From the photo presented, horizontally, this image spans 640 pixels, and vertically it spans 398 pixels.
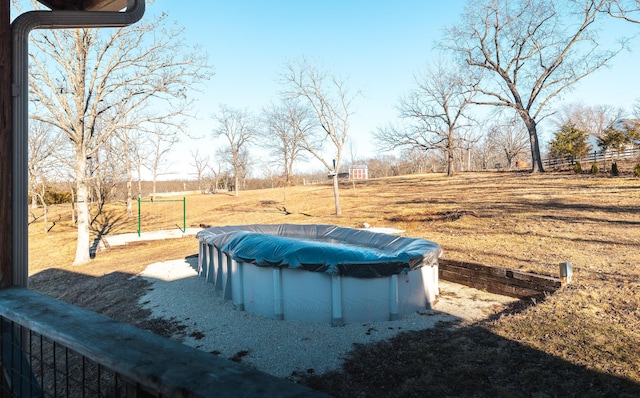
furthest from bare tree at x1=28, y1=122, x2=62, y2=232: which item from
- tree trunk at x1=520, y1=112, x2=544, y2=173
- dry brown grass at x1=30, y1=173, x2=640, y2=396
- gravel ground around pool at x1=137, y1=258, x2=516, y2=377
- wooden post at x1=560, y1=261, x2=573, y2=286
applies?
tree trunk at x1=520, y1=112, x2=544, y2=173

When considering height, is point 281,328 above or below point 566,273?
below

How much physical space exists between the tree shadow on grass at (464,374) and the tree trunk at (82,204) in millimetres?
10217

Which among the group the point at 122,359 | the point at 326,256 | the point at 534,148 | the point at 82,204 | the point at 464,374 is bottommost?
the point at 464,374

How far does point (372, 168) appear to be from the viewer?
62.9 meters

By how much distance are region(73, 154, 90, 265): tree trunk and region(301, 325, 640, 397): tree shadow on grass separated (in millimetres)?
10217

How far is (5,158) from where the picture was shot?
1.84 metres

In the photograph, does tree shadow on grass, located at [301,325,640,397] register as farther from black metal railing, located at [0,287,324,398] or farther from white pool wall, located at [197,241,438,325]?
black metal railing, located at [0,287,324,398]

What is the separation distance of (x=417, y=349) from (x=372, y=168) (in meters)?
59.8

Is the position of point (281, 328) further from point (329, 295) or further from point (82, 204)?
point (82, 204)

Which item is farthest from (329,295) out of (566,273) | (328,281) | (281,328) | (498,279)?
(566,273)

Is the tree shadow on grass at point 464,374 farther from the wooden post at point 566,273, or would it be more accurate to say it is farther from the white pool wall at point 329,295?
the wooden post at point 566,273

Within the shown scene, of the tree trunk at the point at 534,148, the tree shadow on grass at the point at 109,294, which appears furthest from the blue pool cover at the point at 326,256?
the tree trunk at the point at 534,148

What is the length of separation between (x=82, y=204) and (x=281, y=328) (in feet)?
29.9

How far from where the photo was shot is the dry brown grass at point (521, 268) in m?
3.21
